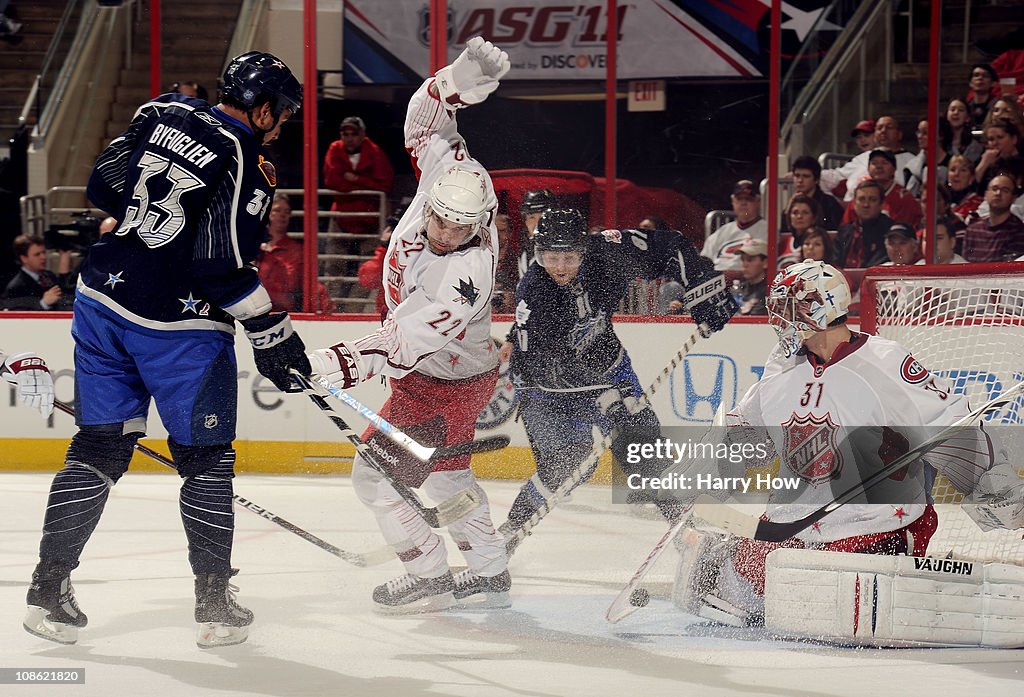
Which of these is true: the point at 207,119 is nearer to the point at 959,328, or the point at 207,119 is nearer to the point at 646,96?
the point at 959,328

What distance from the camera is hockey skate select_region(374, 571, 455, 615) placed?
140 inches

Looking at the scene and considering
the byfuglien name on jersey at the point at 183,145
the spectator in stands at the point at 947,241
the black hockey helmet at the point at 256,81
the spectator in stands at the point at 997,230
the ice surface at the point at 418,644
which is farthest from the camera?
the spectator in stands at the point at 947,241

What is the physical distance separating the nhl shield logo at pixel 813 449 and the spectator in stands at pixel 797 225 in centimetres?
260

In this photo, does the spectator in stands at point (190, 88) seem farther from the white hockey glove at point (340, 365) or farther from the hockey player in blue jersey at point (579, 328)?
the white hockey glove at point (340, 365)

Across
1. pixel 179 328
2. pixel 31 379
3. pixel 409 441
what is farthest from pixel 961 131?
pixel 31 379

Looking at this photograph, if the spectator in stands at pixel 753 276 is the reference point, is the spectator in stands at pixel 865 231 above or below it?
above

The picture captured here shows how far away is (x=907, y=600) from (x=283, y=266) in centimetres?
355

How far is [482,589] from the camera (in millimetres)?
3654

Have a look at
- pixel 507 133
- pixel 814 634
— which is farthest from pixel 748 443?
pixel 507 133

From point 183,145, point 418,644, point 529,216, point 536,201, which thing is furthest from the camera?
point 536,201

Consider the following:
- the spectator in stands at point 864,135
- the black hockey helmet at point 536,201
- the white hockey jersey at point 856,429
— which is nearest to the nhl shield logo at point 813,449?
the white hockey jersey at point 856,429

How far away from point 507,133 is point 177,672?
3785 millimetres

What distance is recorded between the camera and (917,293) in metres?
4.15

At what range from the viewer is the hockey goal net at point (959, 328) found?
388 cm
